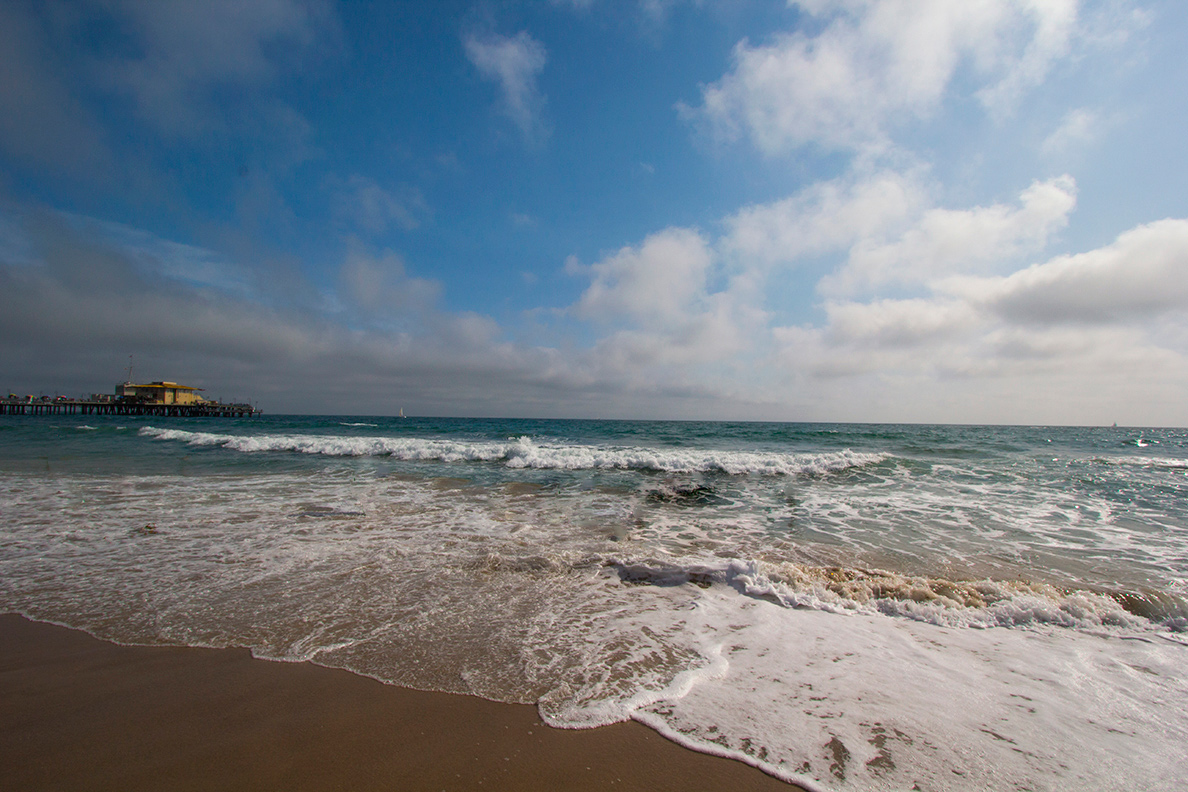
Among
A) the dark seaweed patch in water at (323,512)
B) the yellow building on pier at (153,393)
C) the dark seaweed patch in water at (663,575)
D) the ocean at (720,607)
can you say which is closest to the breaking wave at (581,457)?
the ocean at (720,607)

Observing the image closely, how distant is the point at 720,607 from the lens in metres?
4.85

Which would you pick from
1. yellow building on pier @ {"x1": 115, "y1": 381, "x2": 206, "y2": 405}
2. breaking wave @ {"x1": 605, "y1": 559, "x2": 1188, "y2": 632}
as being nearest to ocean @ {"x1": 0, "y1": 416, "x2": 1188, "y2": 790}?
breaking wave @ {"x1": 605, "y1": 559, "x2": 1188, "y2": 632}

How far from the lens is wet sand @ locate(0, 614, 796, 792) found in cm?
241

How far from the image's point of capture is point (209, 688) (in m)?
3.23

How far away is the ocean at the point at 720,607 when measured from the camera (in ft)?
9.60

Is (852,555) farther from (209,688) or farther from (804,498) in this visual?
(209,688)

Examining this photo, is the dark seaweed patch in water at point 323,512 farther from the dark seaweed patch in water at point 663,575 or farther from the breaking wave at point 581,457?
the breaking wave at point 581,457

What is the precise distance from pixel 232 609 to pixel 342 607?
1.06 metres

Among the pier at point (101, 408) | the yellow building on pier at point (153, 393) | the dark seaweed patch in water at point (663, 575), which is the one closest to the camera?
the dark seaweed patch in water at point (663, 575)

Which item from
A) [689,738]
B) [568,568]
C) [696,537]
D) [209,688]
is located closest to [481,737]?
[689,738]

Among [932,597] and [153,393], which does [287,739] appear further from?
[153,393]

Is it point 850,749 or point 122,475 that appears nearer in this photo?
point 850,749

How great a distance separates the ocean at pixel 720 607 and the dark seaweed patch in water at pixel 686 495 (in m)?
0.17

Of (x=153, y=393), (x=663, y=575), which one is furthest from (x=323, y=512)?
(x=153, y=393)
